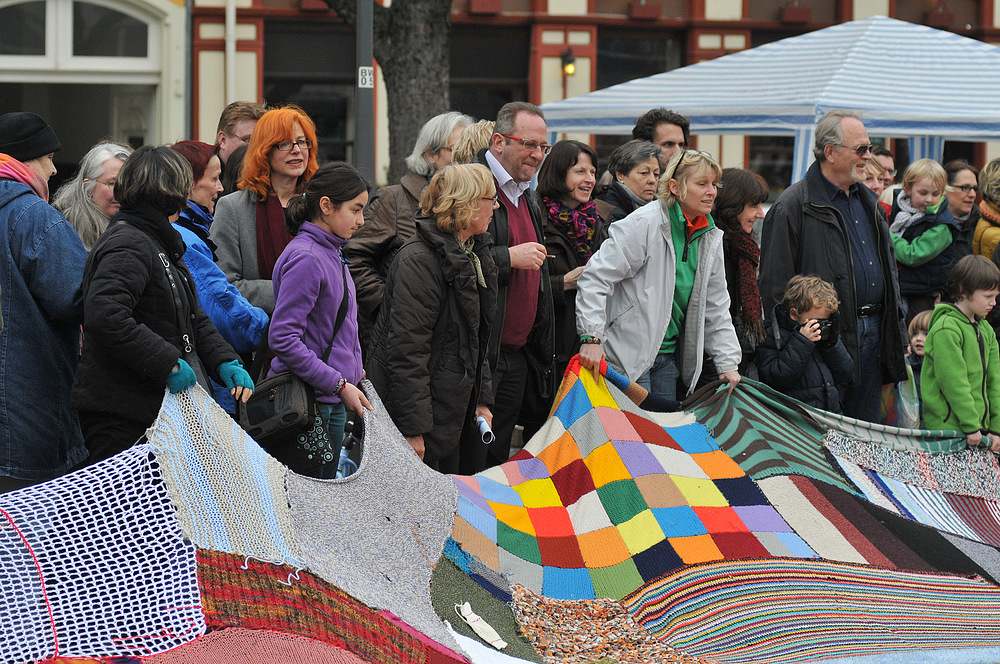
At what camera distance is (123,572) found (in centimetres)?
276

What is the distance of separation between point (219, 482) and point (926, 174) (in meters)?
5.66

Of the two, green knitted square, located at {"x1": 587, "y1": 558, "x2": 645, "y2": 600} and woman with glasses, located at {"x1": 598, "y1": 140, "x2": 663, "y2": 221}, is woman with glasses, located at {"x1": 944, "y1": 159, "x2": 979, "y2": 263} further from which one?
green knitted square, located at {"x1": 587, "y1": 558, "x2": 645, "y2": 600}

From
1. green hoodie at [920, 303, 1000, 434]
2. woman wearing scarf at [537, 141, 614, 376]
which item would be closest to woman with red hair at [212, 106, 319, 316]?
woman wearing scarf at [537, 141, 614, 376]

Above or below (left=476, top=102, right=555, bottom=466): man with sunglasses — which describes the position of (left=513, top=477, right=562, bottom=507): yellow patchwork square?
below

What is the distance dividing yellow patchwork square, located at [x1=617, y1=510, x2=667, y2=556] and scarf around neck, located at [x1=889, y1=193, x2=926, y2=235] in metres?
3.94

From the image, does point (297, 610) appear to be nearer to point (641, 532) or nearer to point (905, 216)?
point (641, 532)

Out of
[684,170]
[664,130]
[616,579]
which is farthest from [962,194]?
[616,579]

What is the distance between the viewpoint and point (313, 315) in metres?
4.19

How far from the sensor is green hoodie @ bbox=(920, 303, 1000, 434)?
5.61m

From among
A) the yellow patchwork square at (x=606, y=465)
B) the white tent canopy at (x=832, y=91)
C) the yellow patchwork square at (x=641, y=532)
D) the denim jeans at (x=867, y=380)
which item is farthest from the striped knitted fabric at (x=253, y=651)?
the white tent canopy at (x=832, y=91)

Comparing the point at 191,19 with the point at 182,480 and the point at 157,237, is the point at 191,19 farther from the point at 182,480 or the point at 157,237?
the point at 182,480

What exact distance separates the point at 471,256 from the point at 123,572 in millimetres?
2205

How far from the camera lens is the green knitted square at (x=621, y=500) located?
4254 millimetres

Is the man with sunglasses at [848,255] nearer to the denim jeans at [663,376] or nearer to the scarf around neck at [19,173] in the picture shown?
the denim jeans at [663,376]
